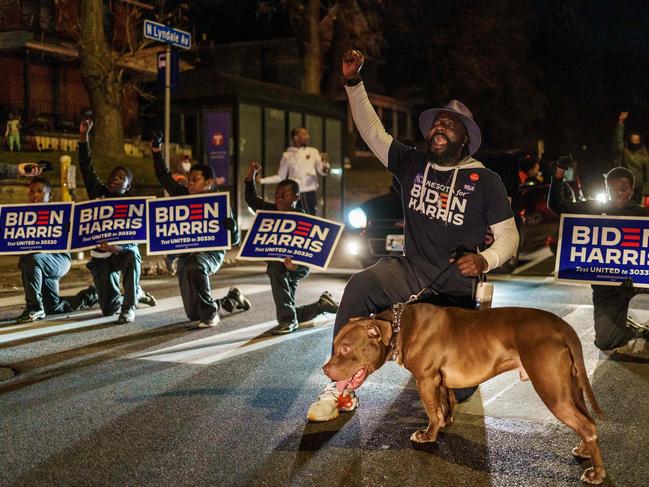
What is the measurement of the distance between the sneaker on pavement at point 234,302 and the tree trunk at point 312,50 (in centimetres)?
1880

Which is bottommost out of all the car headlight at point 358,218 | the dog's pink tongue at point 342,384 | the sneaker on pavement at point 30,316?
the sneaker on pavement at point 30,316

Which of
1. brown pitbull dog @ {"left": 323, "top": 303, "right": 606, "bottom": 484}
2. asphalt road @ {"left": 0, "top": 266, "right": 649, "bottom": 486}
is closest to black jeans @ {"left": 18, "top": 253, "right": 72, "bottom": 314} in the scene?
asphalt road @ {"left": 0, "top": 266, "right": 649, "bottom": 486}

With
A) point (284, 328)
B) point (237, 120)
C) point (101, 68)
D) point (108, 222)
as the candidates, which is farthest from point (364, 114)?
point (101, 68)

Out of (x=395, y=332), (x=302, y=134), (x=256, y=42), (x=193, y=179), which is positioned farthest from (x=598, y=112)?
(x=395, y=332)

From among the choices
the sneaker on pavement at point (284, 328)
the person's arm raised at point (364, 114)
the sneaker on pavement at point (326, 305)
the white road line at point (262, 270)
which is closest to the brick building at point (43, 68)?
the white road line at point (262, 270)

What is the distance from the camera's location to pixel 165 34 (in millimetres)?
13648

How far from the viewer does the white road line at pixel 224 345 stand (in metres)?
6.96

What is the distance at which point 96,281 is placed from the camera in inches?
353

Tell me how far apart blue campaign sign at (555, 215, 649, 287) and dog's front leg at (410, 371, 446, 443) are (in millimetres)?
3035

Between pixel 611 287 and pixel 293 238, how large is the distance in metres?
2.99

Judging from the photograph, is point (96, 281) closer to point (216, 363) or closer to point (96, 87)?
point (216, 363)

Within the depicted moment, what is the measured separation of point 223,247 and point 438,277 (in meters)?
3.94

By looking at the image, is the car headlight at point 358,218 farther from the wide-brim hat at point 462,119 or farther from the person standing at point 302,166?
the wide-brim hat at point 462,119

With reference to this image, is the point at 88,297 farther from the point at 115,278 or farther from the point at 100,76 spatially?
the point at 100,76
